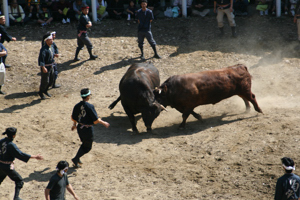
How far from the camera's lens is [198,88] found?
35.1ft

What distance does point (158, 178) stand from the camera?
850 cm

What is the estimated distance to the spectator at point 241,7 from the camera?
1759 centimetres

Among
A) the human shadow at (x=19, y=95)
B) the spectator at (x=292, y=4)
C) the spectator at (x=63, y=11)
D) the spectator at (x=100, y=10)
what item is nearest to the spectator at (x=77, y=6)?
the spectator at (x=63, y=11)

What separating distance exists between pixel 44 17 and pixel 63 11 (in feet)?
2.69

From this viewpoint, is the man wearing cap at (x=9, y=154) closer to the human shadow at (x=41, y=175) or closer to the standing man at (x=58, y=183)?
the standing man at (x=58, y=183)

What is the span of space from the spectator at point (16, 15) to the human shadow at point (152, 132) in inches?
326

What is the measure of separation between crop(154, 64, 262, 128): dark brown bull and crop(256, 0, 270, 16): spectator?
7.43m

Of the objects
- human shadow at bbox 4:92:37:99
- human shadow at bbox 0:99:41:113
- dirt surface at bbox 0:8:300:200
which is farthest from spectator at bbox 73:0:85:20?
human shadow at bbox 0:99:41:113

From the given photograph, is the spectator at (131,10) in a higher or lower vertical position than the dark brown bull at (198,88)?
higher

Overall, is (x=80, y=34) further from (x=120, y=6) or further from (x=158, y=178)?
(x=158, y=178)

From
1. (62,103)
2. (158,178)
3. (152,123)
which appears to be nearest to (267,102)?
(152,123)

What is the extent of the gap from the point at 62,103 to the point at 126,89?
2922 millimetres

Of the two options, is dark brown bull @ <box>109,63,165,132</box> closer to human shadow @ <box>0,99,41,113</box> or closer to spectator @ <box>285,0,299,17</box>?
human shadow @ <box>0,99,41,113</box>

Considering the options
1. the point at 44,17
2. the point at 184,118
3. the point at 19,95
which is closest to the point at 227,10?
the point at 184,118
